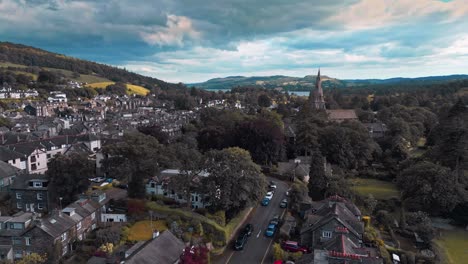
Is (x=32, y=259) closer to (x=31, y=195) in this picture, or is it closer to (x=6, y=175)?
(x=31, y=195)

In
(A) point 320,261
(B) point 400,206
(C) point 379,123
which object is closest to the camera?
(A) point 320,261

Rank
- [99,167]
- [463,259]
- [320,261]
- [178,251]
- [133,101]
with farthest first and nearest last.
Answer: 1. [133,101]
2. [99,167]
3. [463,259]
4. [178,251]
5. [320,261]

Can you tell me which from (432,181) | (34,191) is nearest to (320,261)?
(432,181)

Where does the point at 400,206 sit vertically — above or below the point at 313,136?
below

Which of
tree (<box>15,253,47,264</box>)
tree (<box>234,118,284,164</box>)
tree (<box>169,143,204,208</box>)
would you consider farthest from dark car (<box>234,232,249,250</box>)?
tree (<box>234,118,284,164</box>)

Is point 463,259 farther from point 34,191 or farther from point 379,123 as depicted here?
point 379,123

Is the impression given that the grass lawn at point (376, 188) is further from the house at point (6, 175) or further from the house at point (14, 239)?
the house at point (6, 175)
